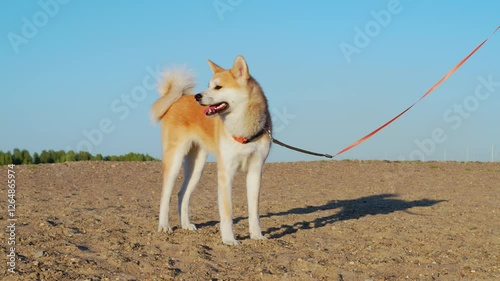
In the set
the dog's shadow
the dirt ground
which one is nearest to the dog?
the dirt ground

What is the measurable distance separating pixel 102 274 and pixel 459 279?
322 centimetres

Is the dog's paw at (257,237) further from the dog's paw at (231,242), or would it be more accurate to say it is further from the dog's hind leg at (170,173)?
the dog's hind leg at (170,173)

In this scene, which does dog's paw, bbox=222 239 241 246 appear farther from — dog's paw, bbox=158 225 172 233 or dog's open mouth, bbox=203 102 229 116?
dog's open mouth, bbox=203 102 229 116

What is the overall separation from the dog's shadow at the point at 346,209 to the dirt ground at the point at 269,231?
0.06 ft

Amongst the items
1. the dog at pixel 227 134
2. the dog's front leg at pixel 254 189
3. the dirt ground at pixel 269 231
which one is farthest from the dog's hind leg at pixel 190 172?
the dog's front leg at pixel 254 189

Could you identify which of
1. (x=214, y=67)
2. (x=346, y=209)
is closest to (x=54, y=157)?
(x=346, y=209)

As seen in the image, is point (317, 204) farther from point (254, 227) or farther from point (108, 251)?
point (108, 251)

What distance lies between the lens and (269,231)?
25.7ft

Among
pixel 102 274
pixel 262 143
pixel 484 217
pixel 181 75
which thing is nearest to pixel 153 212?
pixel 181 75

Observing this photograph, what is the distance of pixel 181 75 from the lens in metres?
8.09

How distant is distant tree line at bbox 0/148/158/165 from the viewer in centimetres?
1709

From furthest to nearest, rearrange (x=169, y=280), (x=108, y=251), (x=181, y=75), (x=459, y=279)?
(x=181, y=75) < (x=108, y=251) < (x=459, y=279) < (x=169, y=280)

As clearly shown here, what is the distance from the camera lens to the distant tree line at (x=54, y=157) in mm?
17094

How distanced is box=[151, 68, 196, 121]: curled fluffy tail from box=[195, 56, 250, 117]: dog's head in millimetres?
1571
